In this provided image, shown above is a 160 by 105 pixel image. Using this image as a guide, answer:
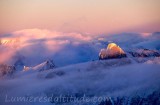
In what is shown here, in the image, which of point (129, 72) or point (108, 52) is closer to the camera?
point (129, 72)

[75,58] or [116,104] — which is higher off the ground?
[75,58]

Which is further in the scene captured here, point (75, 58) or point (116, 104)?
point (75, 58)

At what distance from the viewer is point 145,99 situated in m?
25.2

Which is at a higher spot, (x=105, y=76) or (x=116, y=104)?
(x=105, y=76)

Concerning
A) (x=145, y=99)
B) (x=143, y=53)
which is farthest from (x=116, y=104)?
(x=143, y=53)

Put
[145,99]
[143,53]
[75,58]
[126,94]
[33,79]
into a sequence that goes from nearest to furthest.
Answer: [33,79] → [126,94] → [145,99] → [75,58] → [143,53]

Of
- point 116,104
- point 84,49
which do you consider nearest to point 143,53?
point 84,49

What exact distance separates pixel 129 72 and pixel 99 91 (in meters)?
3.22

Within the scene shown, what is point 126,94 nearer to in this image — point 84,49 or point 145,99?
point 145,99

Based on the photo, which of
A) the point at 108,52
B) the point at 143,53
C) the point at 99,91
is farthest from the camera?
the point at 143,53

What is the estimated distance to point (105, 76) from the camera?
1955 cm

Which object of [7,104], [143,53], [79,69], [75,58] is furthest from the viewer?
[143,53]

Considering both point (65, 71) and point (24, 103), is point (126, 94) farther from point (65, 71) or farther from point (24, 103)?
point (24, 103)

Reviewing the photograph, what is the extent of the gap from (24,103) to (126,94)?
12.0 m
